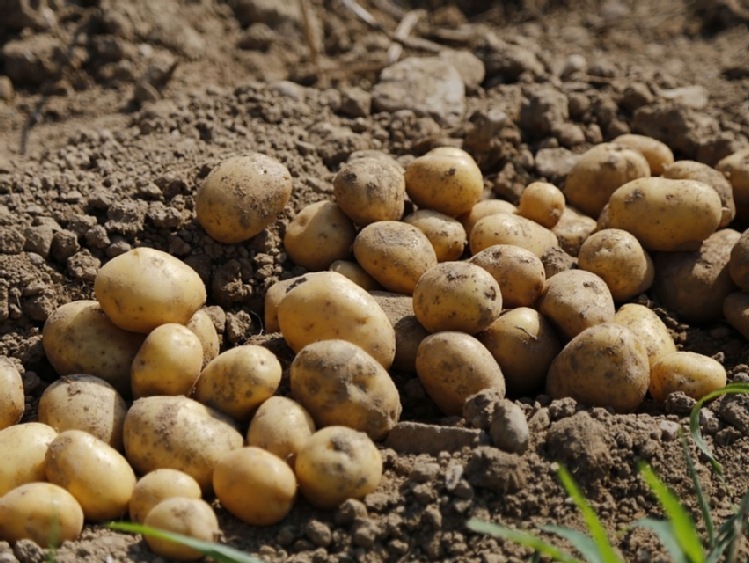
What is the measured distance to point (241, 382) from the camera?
2.97 meters

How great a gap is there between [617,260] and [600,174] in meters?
0.59

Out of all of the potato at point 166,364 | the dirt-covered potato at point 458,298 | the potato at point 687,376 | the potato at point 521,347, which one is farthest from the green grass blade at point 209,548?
the potato at point 687,376

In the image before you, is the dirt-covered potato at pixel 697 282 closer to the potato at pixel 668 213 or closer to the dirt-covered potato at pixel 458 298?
the potato at pixel 668 213

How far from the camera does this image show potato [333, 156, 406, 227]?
11.8 ft

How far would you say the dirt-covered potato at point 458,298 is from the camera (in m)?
3.18

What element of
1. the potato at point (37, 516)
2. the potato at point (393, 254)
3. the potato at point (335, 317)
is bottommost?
the potato at point (37, 516)

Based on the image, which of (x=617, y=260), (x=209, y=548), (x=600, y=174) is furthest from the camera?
(x=600, y=174)

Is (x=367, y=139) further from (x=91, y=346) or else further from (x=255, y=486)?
(x=255, y=486)

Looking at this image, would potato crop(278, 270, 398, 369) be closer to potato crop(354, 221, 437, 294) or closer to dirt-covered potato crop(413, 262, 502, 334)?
dirt-covered potato crop(413, 262, 502, 334)

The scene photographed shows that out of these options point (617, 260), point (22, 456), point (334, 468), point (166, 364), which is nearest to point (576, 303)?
point (617, 260)

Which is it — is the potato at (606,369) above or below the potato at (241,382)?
above

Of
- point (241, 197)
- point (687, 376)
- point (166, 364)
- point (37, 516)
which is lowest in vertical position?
point (37, 516)

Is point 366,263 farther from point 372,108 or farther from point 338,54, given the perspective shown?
point 338,54

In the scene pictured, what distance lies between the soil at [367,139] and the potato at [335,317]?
225mm
